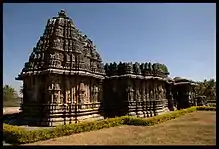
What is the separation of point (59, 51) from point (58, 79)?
1695 mm

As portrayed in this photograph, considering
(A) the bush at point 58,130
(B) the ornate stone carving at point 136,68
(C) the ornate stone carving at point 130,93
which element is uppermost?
(B) the ornate stone carving at point 136,68

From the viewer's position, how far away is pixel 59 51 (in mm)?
13586

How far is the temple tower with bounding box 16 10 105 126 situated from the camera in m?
12.6

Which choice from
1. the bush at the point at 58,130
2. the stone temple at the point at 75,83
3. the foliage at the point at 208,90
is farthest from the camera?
the foliage at the point at 208,90

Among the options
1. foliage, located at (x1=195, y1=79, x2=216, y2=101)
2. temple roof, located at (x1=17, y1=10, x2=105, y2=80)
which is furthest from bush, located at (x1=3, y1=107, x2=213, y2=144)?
foliage, located at (x1=195, y1=79, x2=216, y2=101)

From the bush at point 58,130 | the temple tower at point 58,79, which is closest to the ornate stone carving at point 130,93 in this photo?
the temple tower at point 58,79

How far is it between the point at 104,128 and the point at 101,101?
453 centimetres

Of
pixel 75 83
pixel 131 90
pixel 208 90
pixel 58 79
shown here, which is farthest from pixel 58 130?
pixel 208 90

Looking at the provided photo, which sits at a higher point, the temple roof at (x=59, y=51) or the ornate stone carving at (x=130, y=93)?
the temple roof at (x=59, y=51)

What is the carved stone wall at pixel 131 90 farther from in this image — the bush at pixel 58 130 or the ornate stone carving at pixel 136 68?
the bush at pixel 58 130

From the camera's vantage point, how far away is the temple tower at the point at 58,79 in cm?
1263

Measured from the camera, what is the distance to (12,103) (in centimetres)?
3175

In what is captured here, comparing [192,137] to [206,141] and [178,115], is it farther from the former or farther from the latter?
[178,115]

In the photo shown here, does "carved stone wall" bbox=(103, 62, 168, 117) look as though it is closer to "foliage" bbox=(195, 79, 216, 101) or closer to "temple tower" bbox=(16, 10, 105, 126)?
"temple tower" bbox=(16, 10, 105, 126)
